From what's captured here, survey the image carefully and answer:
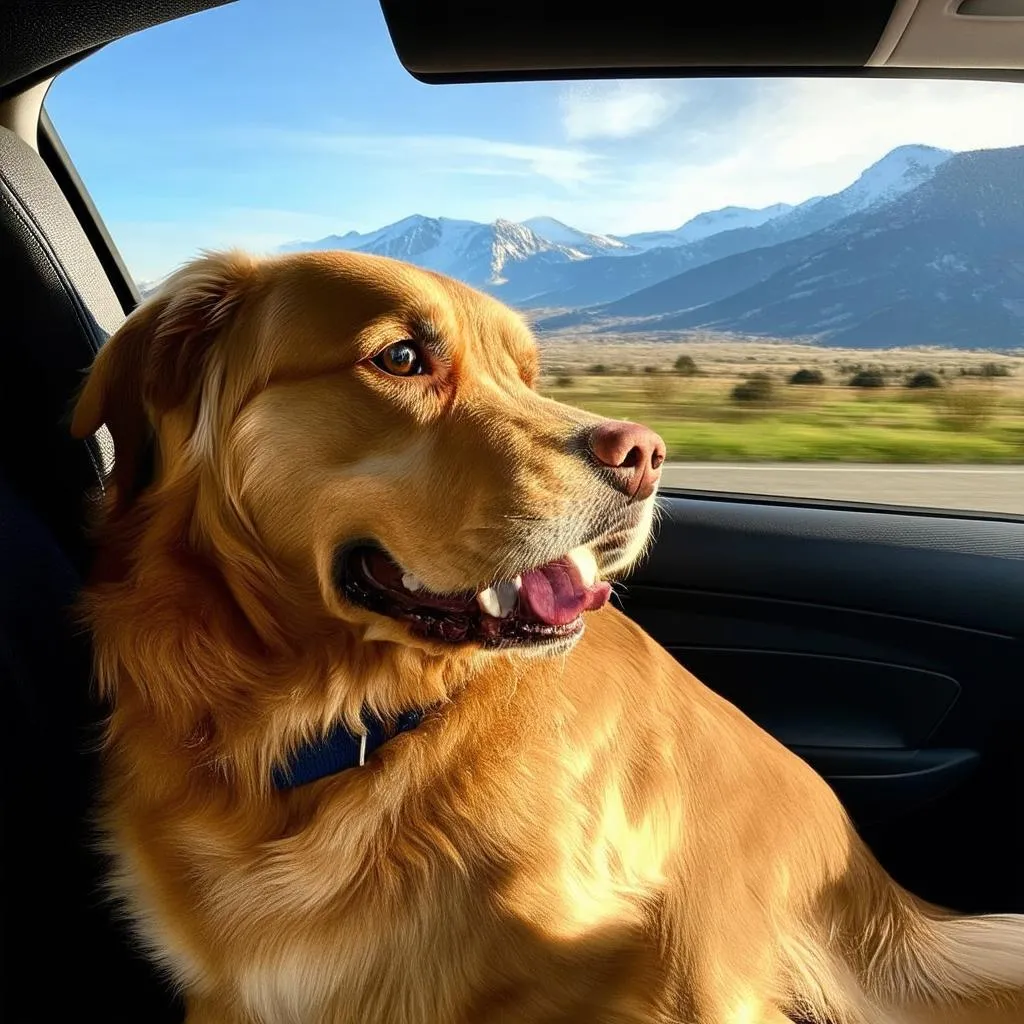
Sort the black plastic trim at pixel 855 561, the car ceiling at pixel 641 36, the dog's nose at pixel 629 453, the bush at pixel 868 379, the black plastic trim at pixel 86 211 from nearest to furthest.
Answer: the dog's nose at pixel 629 453, the car ceiling at pixel 641 36, the black plastic trim at pixel 86 211, the black plastic trim at pixel 855 561, the bush at pixel 868 379

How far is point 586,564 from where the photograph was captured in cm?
171

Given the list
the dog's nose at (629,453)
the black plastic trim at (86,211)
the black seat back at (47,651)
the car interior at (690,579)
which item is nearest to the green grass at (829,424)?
the car interior at (690,579)

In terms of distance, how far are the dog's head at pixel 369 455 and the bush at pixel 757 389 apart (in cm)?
167

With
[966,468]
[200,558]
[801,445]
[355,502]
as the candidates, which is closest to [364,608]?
[355,502]

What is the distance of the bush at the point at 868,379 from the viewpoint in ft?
10.7

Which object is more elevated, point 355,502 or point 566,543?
point 355,502

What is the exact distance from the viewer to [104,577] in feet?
5.80

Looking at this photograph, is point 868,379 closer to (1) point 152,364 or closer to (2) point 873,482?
(2) point 873,482

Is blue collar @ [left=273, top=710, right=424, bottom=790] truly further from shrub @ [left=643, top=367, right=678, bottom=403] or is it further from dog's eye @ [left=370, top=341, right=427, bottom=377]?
shrub @ [left=643, top=367, right=678, bottom=403]

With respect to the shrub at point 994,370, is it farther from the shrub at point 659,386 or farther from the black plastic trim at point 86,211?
the black plastic trim at point 86,211

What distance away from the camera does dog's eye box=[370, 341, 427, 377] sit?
1701 mm

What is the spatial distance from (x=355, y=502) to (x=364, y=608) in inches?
6.7

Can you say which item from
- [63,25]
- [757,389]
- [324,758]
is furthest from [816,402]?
[63,25]

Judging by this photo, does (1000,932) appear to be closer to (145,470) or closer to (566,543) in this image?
(566,543)
